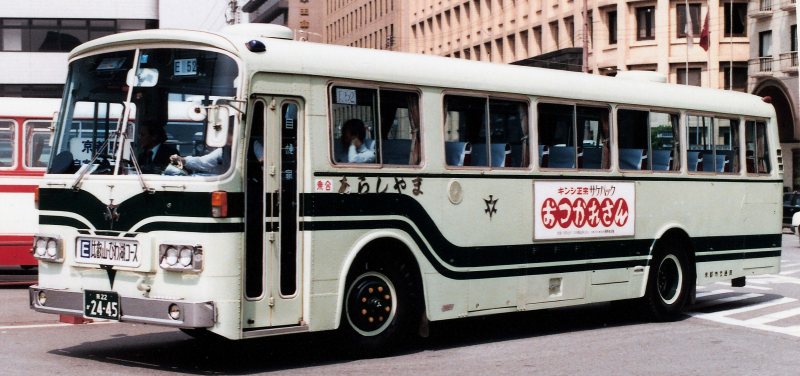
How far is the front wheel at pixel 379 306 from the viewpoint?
11.7 metres

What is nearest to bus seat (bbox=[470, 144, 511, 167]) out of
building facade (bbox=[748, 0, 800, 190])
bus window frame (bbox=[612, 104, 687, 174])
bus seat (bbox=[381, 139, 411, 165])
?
bus seat (bbox=[381, 139, 411, 165])

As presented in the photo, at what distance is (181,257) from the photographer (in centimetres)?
1057

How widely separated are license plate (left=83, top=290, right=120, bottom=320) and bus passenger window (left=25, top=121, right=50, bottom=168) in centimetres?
936

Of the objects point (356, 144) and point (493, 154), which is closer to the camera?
point (356, 144)

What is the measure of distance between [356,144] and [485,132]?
1891 millimetres

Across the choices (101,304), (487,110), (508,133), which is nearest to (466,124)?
(487,110)

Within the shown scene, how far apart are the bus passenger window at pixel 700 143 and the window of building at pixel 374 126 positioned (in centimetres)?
516

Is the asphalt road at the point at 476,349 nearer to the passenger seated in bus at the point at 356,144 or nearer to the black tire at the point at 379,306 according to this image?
the black tire at the point at 379,306

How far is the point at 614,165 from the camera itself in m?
15.1

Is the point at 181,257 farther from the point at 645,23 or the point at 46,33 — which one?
the point at 645,23

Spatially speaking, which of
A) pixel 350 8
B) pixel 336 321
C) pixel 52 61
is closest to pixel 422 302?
pixel 336 321

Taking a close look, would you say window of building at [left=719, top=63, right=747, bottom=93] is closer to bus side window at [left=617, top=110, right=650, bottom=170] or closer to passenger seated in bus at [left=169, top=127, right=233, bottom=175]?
bus side window at [left=617, top=110, right=650, bottom=170]

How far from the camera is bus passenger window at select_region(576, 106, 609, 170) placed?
575 inches

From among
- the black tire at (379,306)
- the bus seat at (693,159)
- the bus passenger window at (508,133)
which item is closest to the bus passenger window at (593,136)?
the bus passenger window at (508,133)
